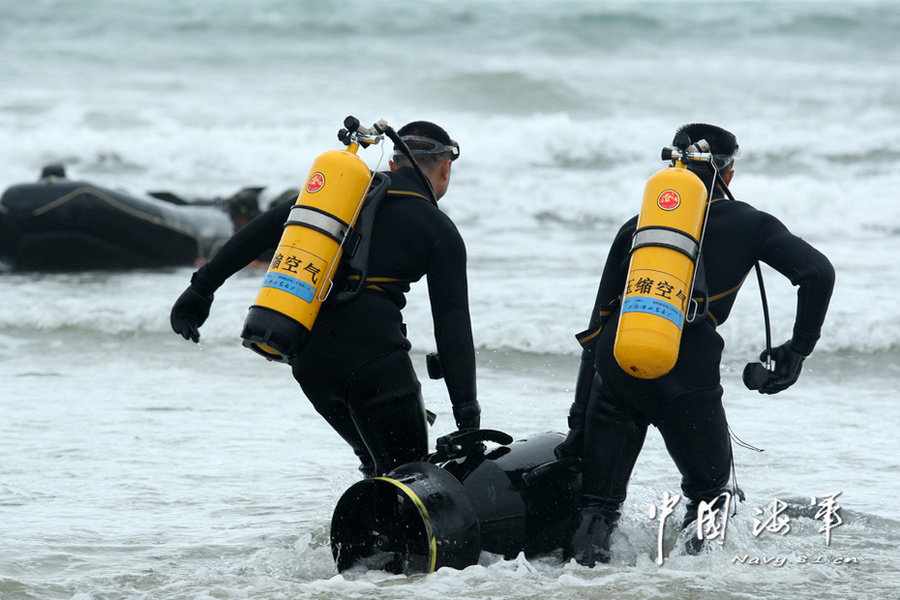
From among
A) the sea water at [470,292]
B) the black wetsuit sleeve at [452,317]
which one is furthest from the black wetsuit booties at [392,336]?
the sea water at [470,292]

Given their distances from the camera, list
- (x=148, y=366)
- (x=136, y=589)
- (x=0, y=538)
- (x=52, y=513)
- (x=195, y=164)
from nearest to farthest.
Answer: (x=136, y=589)
(x=0, y=538)
(x=52, y=513)
(x=148, y=366)
(x=195, y=164)

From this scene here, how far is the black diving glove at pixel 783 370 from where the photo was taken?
3.82 meters

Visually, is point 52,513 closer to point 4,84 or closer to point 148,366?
point 148,366

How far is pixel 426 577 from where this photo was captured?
11.9 ft

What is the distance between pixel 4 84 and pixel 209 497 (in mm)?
22809

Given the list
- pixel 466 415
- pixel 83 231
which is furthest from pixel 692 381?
pixel 83 231

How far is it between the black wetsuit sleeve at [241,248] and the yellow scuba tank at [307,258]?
30 cm

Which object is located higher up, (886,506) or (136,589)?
(886,506)

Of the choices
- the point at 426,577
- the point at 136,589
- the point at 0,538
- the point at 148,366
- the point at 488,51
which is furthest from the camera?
the point at 488,51

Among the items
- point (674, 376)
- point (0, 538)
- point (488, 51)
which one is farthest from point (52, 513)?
point (488, 51)

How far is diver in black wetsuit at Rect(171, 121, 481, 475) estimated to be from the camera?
390cm

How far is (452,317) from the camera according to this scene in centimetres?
391

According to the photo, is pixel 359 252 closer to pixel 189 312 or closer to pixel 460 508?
pixel 189 312

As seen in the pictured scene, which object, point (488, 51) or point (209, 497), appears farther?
point (488, 51)
